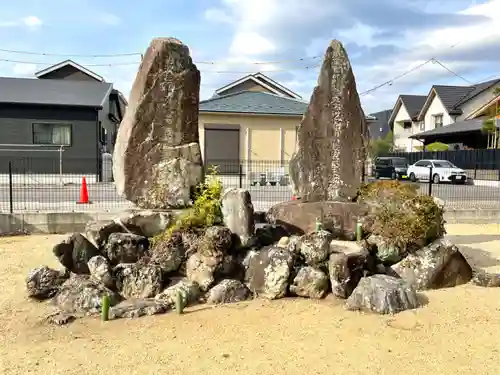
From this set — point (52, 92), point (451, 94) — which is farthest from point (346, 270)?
point (451, 94)

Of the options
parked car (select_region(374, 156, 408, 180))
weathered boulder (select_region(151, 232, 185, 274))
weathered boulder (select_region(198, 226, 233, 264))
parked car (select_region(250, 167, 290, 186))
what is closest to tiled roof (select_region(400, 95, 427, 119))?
parked car (select_region(374, 156, 408, 180))

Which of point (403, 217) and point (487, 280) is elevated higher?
point (403, 217)

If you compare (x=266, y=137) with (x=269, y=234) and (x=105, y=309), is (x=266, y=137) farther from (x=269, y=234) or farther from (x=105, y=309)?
(x=105, y=309)

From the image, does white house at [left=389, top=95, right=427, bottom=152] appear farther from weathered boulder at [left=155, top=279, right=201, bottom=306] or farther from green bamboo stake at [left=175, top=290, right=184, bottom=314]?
green bamboo stake at [left=175, top=290, right=184, bottom=314]

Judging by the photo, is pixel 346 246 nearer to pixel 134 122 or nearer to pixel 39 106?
pixel 134 122

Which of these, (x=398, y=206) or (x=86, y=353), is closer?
(x=86, y=353)

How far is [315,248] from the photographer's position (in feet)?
18.6

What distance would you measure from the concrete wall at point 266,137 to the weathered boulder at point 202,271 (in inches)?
699

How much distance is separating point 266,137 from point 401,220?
17.6 meters

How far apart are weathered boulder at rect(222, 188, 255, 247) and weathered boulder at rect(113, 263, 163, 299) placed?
3.56 ft

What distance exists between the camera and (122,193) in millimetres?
6430

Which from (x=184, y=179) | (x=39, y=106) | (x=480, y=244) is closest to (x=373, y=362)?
(x=184, y=179)

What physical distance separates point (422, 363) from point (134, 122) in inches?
179

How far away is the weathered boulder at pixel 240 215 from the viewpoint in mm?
5883
